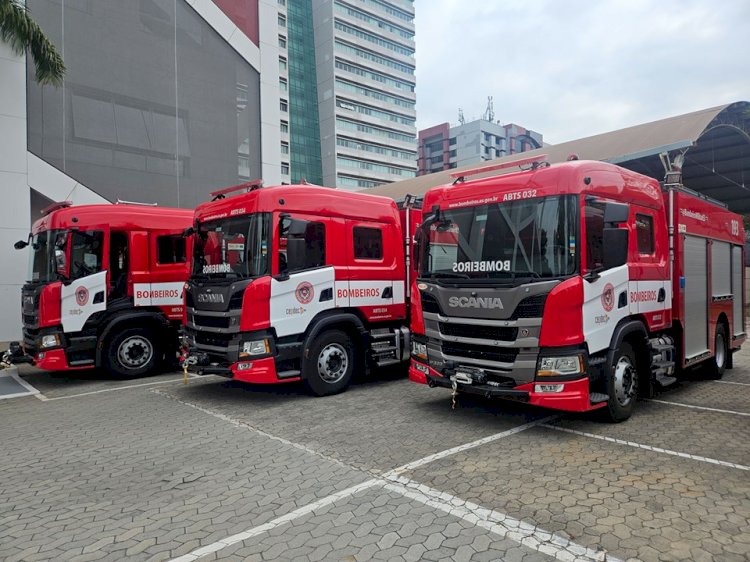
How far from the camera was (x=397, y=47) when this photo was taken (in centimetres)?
8150

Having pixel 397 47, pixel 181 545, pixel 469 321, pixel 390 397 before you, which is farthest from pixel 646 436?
pixel 397 47

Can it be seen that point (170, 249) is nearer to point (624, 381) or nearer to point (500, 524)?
point (624, 381)

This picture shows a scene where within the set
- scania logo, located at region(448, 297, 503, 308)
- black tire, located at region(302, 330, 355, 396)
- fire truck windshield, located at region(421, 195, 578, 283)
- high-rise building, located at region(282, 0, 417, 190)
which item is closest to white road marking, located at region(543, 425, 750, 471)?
scania logo, located at region(448, 297, 503, 308)

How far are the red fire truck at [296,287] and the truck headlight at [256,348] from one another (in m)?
0.01

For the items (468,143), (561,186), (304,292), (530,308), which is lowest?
(530,308)

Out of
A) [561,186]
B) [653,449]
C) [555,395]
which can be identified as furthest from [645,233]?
[653,449]

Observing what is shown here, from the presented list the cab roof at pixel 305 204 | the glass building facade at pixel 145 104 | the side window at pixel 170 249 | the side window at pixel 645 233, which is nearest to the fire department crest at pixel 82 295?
the side window at pixel 170 249

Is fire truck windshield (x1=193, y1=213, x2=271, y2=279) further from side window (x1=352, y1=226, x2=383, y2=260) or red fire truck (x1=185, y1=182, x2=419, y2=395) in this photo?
side window (x1=352, y1=226, x2=383, y2=260)

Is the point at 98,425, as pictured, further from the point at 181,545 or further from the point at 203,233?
the point at 181,545

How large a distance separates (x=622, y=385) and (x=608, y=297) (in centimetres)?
108

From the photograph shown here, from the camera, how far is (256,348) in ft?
22.2

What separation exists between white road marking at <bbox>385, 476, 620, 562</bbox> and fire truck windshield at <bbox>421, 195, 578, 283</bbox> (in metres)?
2.50

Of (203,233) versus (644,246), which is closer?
(644,246)

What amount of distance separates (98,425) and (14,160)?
1104cm
